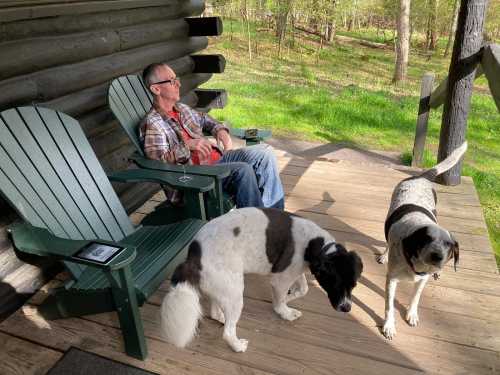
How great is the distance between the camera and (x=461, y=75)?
134 inches

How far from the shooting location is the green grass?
17.0ft

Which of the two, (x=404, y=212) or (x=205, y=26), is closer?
(x=404, y=212)

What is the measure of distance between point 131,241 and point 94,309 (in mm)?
478

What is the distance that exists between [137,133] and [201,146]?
1.55ft

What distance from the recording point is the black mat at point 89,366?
75.4 inches

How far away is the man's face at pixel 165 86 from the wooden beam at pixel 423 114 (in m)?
2.65

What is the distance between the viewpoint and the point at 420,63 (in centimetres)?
1473

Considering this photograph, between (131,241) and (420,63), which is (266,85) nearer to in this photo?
(131,241)

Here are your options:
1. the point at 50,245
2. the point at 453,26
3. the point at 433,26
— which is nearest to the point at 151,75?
the point at 50,245

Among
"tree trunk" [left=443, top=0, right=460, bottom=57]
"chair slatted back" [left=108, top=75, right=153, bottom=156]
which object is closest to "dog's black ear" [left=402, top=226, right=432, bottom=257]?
"chair slatted back" [left=108, top=75, right=153, bottom=156]

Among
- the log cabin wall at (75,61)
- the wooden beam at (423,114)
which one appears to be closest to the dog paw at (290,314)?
the log cabin wall at (75,61)

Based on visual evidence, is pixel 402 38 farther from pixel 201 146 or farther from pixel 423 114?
pixel 201 146

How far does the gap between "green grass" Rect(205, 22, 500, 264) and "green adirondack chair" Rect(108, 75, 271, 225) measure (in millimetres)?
2341

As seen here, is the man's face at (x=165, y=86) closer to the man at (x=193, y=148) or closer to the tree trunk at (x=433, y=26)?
the man at (x=193, y=148)
